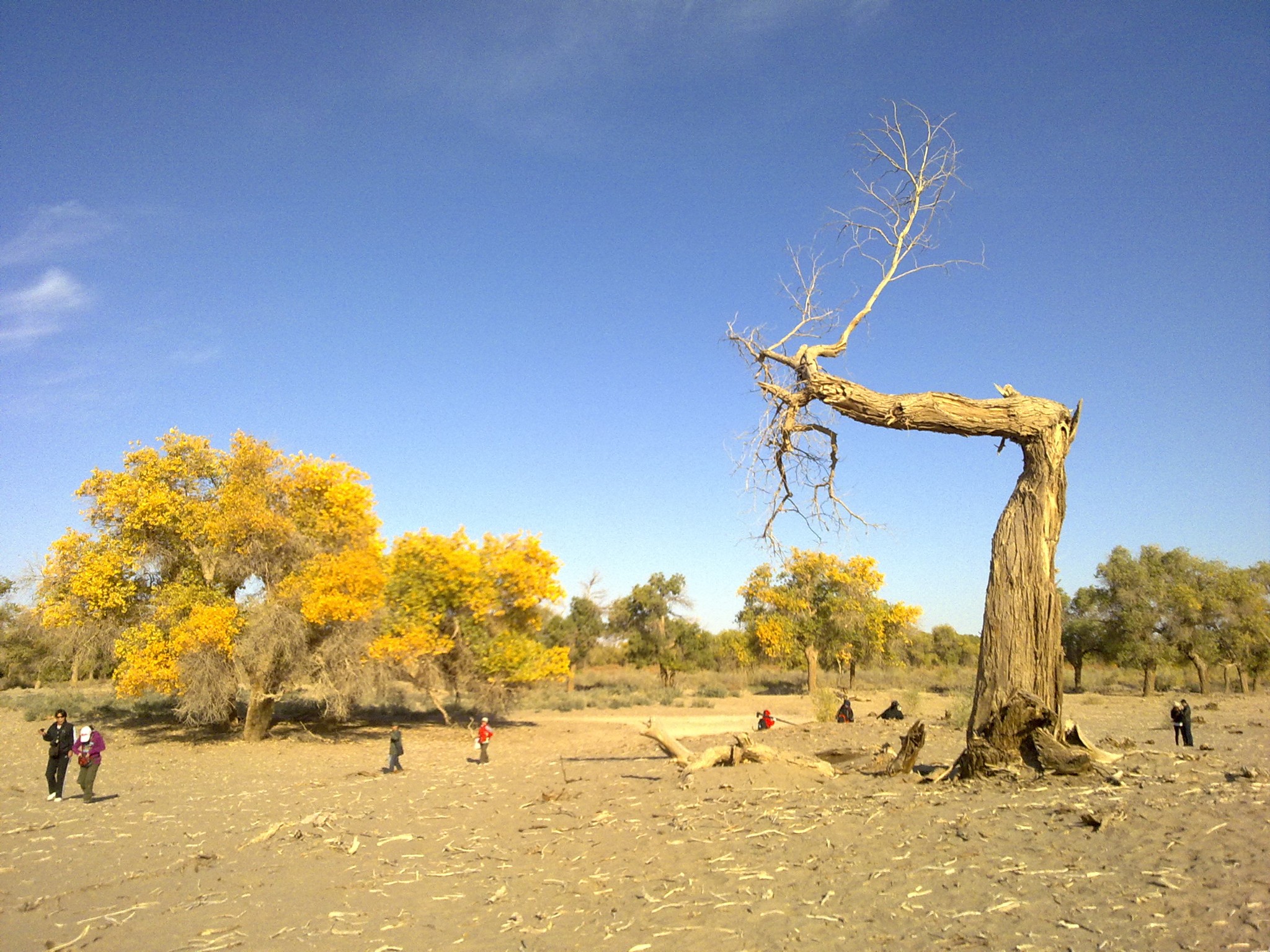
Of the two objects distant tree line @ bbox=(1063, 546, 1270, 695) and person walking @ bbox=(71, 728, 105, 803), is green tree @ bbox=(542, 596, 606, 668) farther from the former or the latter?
person walking @ bbox=(71, 728, 105, 803)

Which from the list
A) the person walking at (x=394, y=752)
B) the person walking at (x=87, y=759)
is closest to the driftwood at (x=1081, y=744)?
the person walking at (x=394, y=752)

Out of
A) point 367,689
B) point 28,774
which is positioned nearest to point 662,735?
point 367,689

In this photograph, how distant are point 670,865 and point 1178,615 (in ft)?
120

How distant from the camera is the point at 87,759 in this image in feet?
46.3

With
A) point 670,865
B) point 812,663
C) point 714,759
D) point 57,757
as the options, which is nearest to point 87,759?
point 57,757

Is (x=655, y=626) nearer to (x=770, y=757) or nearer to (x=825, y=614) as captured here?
(x=825, y=614)

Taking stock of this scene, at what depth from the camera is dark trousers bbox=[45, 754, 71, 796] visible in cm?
1417

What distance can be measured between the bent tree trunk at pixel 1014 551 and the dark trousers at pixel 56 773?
47.9ft

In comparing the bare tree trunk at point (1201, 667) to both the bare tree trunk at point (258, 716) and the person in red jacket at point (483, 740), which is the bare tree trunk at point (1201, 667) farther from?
the bare tree trunk at point (258, 716)

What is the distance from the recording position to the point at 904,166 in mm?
10523

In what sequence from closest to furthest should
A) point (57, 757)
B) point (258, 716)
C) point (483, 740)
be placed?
point (57, 757)
point (483, 740)
point (258, 716)

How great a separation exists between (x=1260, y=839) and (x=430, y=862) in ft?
26.1

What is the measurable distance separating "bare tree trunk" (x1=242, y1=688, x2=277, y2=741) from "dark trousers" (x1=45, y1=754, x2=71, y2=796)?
27.0 ft

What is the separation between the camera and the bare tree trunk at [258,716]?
22688 mm
